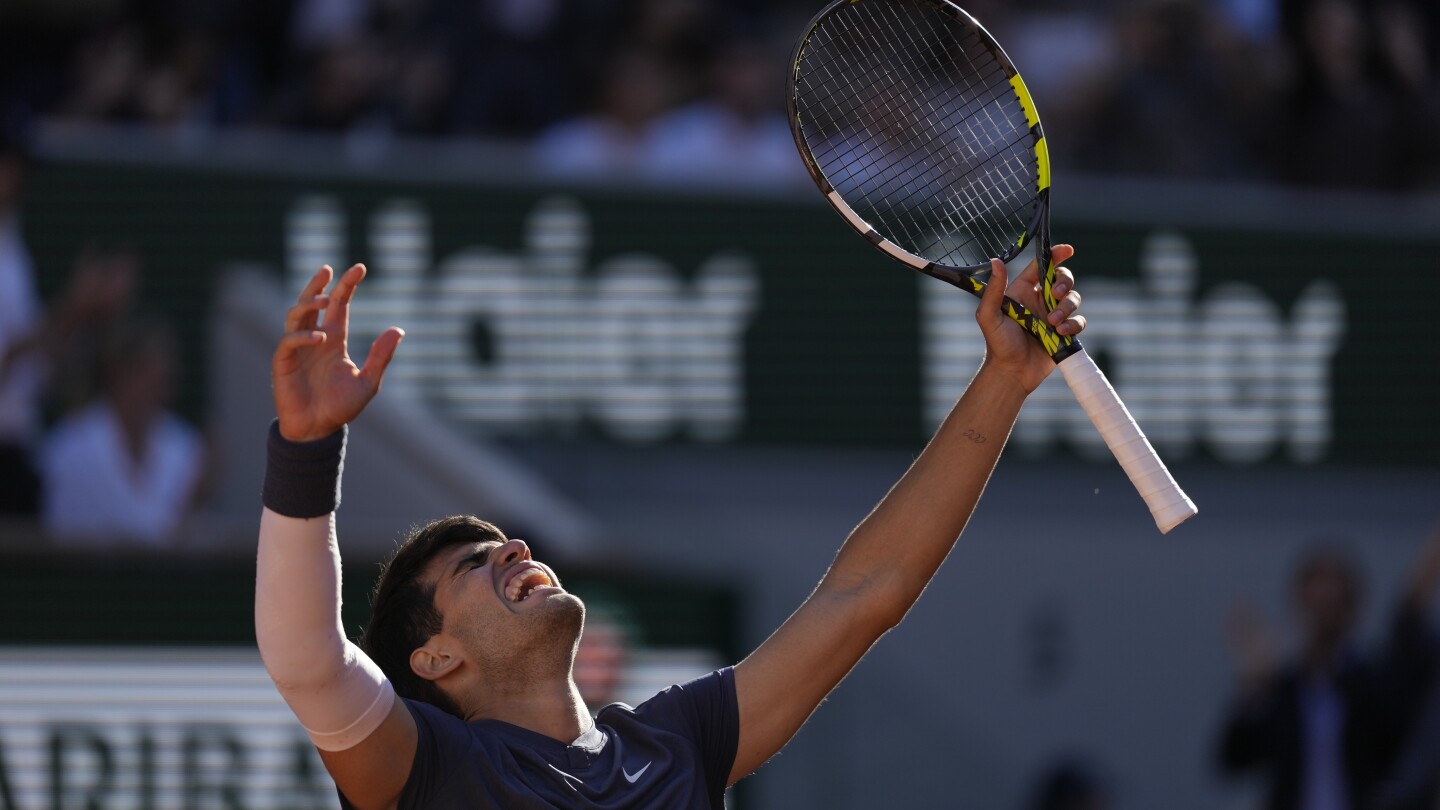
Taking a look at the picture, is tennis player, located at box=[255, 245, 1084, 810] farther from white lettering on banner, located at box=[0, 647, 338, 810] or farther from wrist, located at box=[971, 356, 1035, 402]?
white lettering on banner, located at box=[0, 647, 338, 810]

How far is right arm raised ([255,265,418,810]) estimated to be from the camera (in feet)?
10.3

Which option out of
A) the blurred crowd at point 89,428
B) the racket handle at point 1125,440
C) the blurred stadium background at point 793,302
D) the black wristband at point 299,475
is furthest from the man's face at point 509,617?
the blurred stadium background at point 793,302

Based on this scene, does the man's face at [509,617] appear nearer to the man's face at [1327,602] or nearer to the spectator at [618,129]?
the man's face at [1327,602]

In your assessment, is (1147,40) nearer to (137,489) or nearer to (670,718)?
(137,489)

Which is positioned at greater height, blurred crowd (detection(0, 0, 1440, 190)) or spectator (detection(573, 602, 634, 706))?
blurred crowd (detection(0, 0, 1440, 190))

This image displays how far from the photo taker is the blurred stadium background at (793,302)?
917 cm

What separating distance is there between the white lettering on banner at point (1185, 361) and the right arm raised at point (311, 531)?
7.35 meters

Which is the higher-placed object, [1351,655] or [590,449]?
[590,449]

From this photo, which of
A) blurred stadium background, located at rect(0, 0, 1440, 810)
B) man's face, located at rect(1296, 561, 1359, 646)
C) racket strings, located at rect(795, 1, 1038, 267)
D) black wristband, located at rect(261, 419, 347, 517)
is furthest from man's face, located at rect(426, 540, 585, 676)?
man's face, located at rect(1296, 561, 1359, 646)

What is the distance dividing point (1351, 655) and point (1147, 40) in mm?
3964

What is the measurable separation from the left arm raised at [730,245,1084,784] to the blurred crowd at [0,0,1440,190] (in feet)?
20.5

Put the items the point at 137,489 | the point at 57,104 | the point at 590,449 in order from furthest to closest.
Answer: the point at 57,104
the point at 590,449
the point at 137,489

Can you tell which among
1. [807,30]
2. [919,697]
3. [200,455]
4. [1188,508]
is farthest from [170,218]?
[1188,508]

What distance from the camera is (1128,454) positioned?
148 inches
